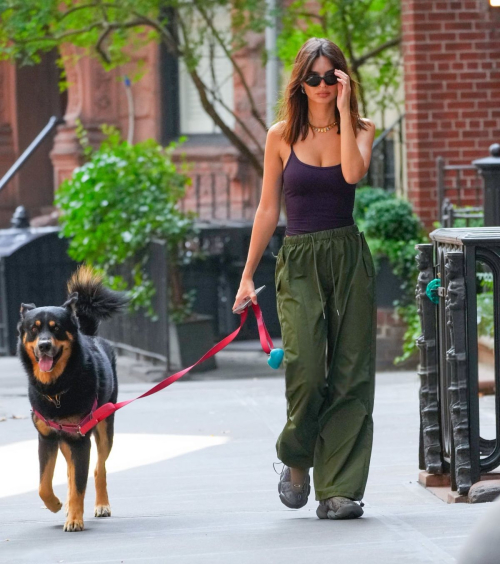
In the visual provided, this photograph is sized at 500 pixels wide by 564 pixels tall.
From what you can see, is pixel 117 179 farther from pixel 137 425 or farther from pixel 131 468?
pixel 131 468

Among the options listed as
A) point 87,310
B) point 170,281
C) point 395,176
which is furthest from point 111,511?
point 395,176

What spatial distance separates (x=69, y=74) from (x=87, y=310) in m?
10.8

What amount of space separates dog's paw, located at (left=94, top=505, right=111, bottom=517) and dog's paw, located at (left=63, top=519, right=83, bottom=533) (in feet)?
1.33

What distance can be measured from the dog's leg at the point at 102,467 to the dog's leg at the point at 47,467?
24cm

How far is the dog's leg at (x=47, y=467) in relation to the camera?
511cm

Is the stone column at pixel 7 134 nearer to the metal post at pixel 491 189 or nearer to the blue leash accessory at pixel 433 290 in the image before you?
the metal post at pixel 491 189

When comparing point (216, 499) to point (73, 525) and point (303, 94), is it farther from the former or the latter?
point (303, 94)

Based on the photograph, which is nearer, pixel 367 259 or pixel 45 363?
pixel 367 259

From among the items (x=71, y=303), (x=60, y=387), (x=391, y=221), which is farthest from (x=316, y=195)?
(x=391, y=221)

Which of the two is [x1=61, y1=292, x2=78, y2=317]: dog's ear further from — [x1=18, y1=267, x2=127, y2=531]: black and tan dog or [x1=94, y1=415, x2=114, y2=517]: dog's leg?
[x1=94, y1=415, x2=114, y2=517]: dog's leg

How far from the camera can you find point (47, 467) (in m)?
5.12

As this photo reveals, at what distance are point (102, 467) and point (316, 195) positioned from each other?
1641mm

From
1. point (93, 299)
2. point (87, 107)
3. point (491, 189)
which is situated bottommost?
point (93, 299)

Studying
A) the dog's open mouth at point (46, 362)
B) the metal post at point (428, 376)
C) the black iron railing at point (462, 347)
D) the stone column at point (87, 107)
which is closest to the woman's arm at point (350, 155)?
the black iron railing at point (462, 347)
